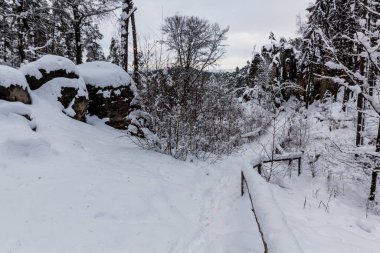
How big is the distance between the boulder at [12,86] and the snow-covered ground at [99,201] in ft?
1.78

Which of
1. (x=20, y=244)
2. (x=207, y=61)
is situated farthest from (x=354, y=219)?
(x=207, y=61)

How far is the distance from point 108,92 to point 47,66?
2.58 metres

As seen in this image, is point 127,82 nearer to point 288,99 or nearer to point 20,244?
point 20,244

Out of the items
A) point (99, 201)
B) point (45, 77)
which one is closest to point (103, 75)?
point (45, 77)

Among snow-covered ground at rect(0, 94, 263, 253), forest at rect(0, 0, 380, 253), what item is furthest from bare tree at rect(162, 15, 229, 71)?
snow-covered ground at rect(0, 94, 263, 253)

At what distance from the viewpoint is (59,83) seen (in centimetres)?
1057

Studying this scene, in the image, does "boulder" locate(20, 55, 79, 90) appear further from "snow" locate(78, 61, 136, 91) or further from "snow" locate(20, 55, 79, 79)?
"snow" locate(78, 61, 136, 91)

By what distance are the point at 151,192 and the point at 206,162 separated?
15.2ft

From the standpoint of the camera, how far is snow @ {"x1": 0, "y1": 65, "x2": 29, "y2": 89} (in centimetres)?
800

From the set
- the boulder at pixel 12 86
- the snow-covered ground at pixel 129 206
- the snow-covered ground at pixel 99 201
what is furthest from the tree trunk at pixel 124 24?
the snow-covered ground at pixel 99 201

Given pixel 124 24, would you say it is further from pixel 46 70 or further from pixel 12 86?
pixel 12 86

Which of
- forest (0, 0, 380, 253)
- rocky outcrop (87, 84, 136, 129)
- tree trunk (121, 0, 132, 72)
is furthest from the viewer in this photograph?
tree trunk (121, 0, 132, 72)

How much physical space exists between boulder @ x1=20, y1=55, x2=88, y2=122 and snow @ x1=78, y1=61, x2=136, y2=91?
988 mm

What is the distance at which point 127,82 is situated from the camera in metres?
13.1
